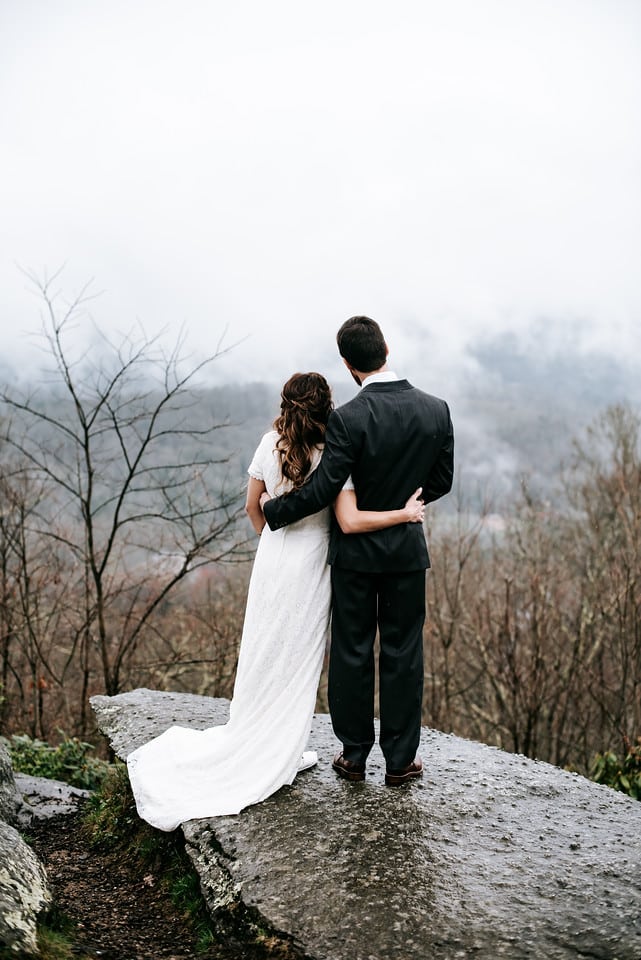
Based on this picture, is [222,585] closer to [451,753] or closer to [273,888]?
[451,753]

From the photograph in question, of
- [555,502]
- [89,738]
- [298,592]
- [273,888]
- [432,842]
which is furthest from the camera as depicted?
[555,502]

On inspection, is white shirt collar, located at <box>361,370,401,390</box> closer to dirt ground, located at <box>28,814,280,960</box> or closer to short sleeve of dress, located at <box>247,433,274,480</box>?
short sleeve of dress, located at <box>247,433,274,480</box>

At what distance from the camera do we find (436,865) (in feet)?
12.5

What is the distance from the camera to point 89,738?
30.0 ft

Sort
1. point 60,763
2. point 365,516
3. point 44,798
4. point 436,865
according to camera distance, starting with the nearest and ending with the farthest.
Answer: point 436,865 → point 365,516 → point 44,798 → point 60,763

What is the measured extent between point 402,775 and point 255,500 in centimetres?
170

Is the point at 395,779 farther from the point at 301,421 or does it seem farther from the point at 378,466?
the point at 301,421

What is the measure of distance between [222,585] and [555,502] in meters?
15.2

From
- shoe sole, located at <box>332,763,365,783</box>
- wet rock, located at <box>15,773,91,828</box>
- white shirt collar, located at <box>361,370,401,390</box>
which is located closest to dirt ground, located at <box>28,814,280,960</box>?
wet rock, located at <box>15,773,91,828</box>

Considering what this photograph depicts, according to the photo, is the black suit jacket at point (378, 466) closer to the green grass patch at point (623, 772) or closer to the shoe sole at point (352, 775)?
the shoe sole at point (352, 775)

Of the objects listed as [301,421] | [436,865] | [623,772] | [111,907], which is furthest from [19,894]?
[623,772]

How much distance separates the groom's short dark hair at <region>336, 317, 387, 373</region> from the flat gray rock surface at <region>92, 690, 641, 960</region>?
226 cm

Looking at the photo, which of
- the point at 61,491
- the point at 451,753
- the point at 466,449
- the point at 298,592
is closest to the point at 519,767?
the point at 451,753

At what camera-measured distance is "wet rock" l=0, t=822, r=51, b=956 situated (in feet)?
9.89
